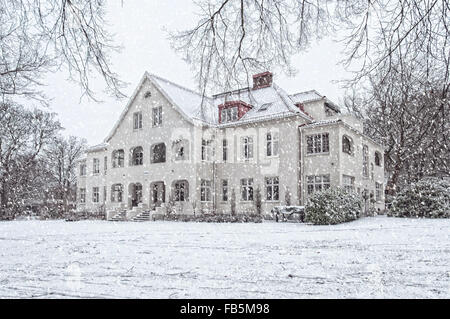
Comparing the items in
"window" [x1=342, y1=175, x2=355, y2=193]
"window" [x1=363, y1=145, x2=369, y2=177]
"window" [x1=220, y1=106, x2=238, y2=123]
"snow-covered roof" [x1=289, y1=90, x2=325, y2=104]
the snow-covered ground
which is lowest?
the snow-covered ground

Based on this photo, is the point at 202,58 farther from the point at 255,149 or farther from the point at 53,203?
the point at 53,203

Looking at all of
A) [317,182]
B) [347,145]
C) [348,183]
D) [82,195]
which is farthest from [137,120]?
[348,183]

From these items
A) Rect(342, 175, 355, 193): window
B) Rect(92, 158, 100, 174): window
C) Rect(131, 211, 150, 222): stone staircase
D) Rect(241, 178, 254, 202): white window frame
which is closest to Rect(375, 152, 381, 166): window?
Rect(342, 175, 355, 193): window

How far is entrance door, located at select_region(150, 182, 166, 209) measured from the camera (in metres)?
27.1

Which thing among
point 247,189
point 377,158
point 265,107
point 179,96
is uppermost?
point 179,96

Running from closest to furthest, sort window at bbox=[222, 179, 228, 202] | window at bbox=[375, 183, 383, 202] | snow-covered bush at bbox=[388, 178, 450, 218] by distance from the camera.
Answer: snow-covered bush at bbox=[388, 178, 450, 218] → window at bbox=[222, 179, 228, 202] → window at bbox=[375, 183, 383, 202]

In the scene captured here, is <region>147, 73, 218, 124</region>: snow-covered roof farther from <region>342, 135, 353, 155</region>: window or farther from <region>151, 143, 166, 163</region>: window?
<region>342, 135, 353, 155</region>: window

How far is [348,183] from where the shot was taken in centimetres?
2242

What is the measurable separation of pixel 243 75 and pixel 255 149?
18362 millimetres

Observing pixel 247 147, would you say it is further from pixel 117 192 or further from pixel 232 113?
pixel 117 192

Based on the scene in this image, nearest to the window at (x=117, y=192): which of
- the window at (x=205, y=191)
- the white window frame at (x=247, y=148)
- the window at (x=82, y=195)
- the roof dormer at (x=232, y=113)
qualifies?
the window at (x=82, y=195)

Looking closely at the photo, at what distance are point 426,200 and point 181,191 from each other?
1573 centimetres

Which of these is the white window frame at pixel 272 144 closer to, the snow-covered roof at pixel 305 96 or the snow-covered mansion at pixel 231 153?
the snow-covered mansion at pixel 231 153

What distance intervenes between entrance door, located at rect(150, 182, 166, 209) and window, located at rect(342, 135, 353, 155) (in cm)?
1390
